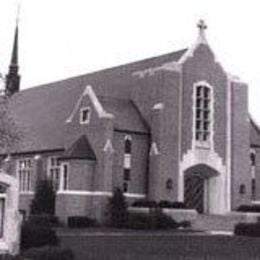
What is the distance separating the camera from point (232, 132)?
54781mm

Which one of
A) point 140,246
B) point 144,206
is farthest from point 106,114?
point 140,246

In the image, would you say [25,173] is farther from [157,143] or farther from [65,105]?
[157,143]

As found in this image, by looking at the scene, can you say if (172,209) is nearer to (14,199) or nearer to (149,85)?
(149,85)

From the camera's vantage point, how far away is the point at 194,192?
54844mm

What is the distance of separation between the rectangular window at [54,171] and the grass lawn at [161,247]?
62.9 feet

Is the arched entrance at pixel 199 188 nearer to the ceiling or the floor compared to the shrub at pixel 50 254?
nearer to the ceiling

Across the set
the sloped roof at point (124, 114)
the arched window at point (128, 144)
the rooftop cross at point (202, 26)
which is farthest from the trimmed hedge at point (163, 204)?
the rooftop cross at point (202, 26)

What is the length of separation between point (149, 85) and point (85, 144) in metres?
6.54

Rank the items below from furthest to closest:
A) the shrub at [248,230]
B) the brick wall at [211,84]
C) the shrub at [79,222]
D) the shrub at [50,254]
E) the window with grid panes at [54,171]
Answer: the window with grid panes at [54,171]
the brick wall at [211,84]
the shrub at [79,222]
the shrub at [248,230]
the shrub at [50,254]

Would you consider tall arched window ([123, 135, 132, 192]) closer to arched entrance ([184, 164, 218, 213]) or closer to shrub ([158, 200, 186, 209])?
shrub ([158, 200, 186, 209])

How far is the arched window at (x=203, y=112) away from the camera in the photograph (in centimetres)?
5369

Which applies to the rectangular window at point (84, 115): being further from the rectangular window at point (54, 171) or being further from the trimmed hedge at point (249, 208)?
the trimmed hedge at point (249, 208)

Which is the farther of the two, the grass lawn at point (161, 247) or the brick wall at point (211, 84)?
the brick wall at point (211, 84)

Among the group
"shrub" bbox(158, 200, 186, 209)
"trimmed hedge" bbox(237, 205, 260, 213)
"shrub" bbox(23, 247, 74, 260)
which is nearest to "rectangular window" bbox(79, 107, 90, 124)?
"shrub" bbox(158, 200, 186, 209)
